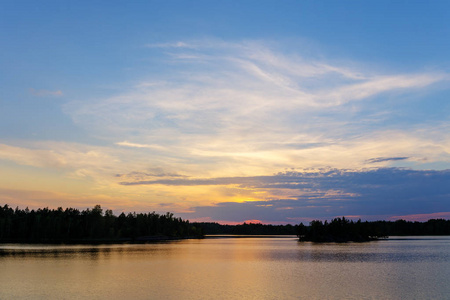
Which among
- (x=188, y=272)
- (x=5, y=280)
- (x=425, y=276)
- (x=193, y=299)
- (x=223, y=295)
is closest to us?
(x=193, y=299)

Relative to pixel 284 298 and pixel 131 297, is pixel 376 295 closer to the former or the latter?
pixel 284 298

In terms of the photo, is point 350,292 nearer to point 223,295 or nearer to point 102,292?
point 223,295

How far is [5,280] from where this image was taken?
5616cm

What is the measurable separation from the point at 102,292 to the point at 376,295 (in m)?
33.9

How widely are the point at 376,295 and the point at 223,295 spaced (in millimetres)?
18807

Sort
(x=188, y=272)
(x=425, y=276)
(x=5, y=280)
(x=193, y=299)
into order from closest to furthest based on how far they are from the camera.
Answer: (x=193, y=299) → (x=5, y=280) → (x=425, y=276) → (x=188, y=272)

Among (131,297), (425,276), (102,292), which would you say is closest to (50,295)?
(102,292)

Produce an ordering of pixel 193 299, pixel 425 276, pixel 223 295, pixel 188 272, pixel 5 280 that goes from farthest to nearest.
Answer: pixel 188 272 → pixel 425 276 → pixel 5 280 → pixel 223 295 → pixel 193 299

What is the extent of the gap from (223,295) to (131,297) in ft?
35.9

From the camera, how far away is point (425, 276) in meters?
65.8

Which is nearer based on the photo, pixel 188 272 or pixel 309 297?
pixel 309 297

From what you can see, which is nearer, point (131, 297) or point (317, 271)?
point (131, 297)

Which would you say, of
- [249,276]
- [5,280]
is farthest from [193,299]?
[5,280]

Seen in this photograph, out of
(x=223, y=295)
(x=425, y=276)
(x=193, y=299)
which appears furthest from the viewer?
(x=425, y=276)
